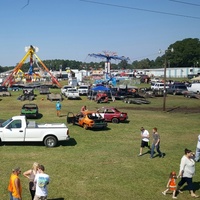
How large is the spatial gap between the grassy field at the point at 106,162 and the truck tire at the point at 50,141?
0.99ft

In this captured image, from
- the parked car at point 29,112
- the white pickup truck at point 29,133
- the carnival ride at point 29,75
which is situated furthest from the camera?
the carnival ride at point 29,75

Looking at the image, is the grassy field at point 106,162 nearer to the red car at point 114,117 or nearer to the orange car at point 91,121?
the orange car at point 91,121

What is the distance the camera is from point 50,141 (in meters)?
17.2

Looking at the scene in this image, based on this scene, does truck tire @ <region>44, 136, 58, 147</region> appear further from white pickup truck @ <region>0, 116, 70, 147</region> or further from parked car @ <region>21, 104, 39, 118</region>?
parked car @ <region>21, 104, 39, 118</region>

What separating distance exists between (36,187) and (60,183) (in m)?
3.12

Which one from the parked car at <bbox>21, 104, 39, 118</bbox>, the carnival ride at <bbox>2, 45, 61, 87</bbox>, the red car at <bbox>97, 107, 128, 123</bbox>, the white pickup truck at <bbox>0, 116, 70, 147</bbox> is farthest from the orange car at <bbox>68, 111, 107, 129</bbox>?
the carnival ride at <bbox>2, 45, 61, 87</bbox>

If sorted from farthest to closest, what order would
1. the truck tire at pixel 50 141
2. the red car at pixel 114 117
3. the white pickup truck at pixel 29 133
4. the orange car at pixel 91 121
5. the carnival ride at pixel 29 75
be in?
1. the carnival ride at pixel 29 75
2. the red car at pixel 114 117
3. the orange car at pixel 91 121
4. the truck tire at pixel 50 141
5. the white pickup truck at pixel 29 133

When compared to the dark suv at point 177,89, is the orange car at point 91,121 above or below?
below

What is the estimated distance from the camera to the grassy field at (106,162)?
36.1 feet

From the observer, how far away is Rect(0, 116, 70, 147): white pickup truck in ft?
55.4

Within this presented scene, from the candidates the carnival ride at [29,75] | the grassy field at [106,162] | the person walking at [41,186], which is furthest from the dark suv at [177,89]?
the person walking at [41,186]

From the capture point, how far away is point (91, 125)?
2194 centimetres

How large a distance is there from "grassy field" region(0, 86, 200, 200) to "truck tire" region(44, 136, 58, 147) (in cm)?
30

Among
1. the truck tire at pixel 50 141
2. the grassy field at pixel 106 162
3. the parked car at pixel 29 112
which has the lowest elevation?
the grassy field at pixel 106 162
